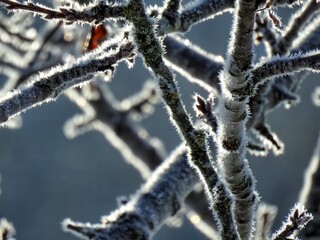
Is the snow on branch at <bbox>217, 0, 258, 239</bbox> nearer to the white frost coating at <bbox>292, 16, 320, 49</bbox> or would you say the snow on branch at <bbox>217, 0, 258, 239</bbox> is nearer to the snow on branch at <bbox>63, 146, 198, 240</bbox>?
the snow on branch at <bbox>63, 146, 198, 240</bbox>

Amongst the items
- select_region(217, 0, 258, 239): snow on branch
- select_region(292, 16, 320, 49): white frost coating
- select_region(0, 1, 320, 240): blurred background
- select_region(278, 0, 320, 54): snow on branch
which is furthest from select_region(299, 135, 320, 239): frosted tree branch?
select_region(0, 1, 320, 240): blurred background

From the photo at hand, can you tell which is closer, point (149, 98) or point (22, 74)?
point (22, 74)

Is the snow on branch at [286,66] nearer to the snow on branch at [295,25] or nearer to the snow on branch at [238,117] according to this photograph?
the snow on branch at [238,117]

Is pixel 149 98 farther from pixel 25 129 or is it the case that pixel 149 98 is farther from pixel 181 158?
pixel 25 129

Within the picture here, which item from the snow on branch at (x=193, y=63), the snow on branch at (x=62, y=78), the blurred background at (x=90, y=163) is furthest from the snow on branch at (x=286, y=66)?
the blurred background at (x=90, y=163)

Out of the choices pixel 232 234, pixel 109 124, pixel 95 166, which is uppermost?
pixel 95 166

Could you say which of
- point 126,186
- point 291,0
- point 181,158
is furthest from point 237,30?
point 126,186
